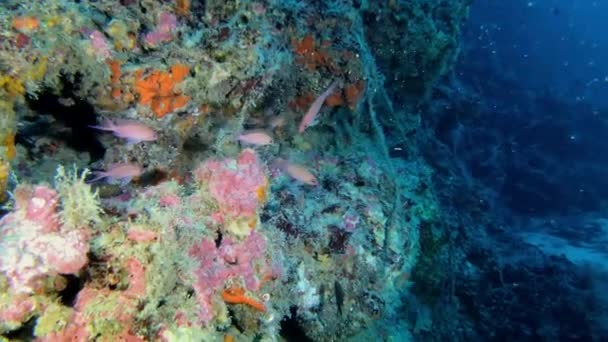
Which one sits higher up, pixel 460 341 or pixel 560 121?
pixel 560 121

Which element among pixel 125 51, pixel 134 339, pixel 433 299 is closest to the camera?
pixel 134 339

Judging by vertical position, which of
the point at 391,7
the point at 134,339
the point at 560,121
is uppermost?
the point at 560,121

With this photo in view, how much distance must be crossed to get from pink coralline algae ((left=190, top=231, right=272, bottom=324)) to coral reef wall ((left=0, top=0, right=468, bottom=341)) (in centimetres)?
1

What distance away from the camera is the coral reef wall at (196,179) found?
2.10 metres

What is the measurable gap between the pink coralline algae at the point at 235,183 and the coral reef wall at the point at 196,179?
0.03 ft

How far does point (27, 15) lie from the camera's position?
3.25 metres

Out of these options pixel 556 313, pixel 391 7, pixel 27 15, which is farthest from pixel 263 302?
pixel 556 313

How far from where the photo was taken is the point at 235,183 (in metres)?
2.93

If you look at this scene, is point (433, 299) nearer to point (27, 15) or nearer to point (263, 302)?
point (263, 302)

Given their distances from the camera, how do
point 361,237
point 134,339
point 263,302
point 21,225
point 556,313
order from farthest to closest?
point 556,313
point 361,237
point 263,302
point 134,339
point 21,225

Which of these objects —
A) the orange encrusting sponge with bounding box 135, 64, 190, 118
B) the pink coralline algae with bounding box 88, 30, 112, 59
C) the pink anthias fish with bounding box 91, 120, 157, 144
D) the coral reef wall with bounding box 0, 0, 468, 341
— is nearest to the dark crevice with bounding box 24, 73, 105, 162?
the coral reef wall with bounding box 0, 0, 468, 341

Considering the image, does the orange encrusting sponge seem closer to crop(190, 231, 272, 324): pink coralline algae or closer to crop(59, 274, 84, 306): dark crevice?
crop(190, 231, 272, 324): pink coralline algae

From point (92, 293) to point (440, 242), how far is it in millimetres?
5238

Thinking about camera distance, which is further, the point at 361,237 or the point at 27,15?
the point at 361,237
